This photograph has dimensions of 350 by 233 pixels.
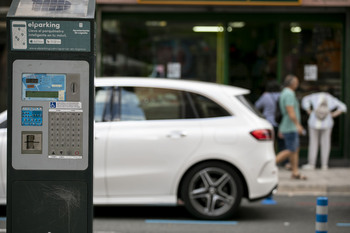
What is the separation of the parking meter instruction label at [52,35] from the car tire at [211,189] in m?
3.53

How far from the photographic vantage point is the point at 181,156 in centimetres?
781

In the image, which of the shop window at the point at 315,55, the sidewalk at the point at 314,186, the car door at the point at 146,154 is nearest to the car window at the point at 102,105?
the car door at the point at 146,154

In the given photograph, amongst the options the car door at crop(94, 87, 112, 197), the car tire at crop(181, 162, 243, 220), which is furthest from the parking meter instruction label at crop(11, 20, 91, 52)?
the car tire at crop(181, 162, 243, 220)

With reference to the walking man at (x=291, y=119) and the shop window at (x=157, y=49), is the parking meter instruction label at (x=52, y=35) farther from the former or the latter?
the shop window at (x=157, y=49)

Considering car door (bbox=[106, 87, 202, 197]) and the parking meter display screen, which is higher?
the parking meter display screen

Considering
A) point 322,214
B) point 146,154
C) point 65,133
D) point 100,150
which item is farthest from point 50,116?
point 146,154

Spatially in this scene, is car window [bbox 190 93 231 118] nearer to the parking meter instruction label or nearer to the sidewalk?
the sidewalk

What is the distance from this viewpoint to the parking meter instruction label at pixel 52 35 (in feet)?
15.1

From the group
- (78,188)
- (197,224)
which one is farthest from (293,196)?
(78,188)

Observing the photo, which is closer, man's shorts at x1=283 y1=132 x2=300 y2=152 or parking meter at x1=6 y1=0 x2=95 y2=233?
parking meter at x1=6 y1=0 x2=95 y2=233

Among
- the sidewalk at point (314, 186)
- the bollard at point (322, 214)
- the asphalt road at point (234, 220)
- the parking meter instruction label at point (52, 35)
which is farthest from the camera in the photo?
the sidewalk at point (314, 186)

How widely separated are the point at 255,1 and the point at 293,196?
4175mm

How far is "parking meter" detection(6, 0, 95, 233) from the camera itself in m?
4.63

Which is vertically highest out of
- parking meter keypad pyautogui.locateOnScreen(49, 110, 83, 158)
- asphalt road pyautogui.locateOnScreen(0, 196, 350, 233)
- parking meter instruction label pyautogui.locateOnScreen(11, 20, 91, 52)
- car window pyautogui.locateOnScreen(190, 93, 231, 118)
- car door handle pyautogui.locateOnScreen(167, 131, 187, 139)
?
parking meter instruction label pyautogui.locateOnScreen(11, 20, 91, 52)
